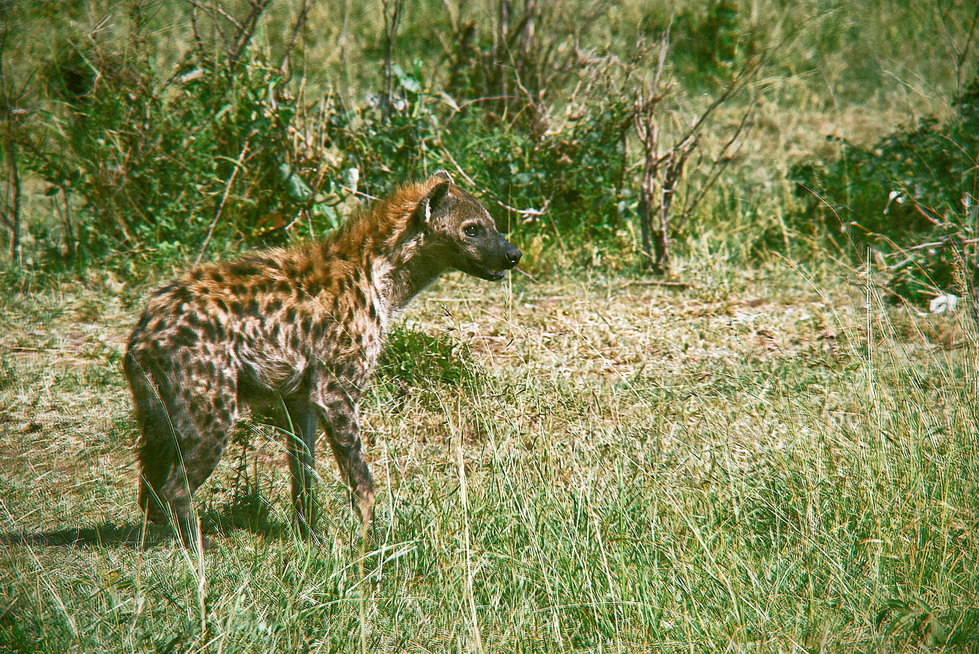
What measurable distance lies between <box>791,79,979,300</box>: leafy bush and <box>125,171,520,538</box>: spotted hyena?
2.78m

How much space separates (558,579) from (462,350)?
2.09 m

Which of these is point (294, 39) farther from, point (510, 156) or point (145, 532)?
point (145, 532)

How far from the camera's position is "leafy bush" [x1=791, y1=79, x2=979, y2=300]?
6180 millimetres

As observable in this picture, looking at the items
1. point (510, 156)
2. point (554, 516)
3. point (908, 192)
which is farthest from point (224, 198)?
point (908, 192)

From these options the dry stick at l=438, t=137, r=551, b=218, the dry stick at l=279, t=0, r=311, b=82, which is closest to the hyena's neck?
the dry stick at l=438, t=137, r=551, b=218

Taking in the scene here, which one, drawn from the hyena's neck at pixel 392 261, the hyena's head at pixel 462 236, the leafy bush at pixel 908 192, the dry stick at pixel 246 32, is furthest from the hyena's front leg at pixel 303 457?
the leafy bush at pixel 908 192

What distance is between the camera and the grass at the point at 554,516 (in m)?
3.16

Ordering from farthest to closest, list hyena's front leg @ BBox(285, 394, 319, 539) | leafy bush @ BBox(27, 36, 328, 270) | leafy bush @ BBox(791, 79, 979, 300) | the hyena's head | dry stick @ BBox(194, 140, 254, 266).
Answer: leafy bush @ BBox(27, 36, 328, 270) → dry stick @ BBox(194, 140, 254, 266) → leafy bush @ BBox(791, 79, 979, 300) → the hyena's head → hyena's front leg @ BBox(285, 394, 319, 539)

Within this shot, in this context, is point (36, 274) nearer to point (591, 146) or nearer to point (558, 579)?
point (591, 146)

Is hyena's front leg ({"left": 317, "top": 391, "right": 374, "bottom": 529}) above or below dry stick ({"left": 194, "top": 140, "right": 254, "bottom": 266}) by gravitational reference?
below

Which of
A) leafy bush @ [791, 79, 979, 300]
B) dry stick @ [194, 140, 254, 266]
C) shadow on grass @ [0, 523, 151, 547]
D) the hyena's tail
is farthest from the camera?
dry stick @ [194, 140, 254, 266]

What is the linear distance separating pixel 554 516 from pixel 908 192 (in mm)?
3897

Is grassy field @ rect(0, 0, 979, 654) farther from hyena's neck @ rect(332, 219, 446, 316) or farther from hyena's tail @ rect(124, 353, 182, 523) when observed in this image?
hyena's neck @ rect(332, 219, 446, 316)

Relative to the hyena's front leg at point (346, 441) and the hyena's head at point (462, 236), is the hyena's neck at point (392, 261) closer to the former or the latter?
the hyena's head at point (462, 236)
